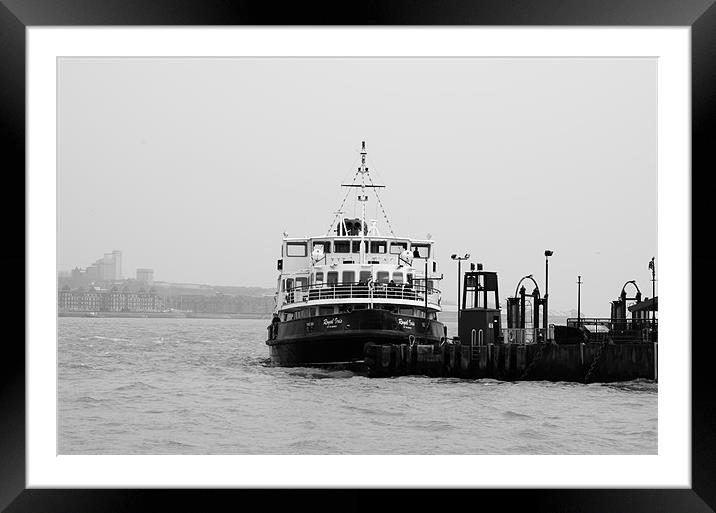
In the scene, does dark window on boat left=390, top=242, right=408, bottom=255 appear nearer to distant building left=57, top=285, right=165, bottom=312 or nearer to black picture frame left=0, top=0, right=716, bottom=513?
distant building left=57, top=285, right=165, bottom=312

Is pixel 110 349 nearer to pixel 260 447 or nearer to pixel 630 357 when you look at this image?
pixel 630 357

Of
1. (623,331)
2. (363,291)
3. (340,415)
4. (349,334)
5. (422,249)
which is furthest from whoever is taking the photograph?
(422,249)

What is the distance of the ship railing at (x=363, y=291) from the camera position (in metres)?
21.1

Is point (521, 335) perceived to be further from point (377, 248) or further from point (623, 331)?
point (377, 248)

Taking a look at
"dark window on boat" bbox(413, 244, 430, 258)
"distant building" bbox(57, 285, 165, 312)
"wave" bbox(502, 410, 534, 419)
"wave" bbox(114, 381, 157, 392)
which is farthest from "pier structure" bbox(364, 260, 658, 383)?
Result: "distant building" bbox(57, 285, 165, 312)

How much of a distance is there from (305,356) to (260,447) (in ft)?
25.2

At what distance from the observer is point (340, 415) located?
15.3 m

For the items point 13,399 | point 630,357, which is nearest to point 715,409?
point 13,399
